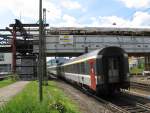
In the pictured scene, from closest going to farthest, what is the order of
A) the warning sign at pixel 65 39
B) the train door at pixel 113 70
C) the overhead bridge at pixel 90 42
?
the train door at pixel 113 70 → the warning sign at pixel 65 39 → the overhead bridge at pixel 90 42

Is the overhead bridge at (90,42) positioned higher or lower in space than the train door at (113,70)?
higher

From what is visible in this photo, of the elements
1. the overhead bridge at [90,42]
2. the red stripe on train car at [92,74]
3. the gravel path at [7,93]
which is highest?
the overhead bridge at [90,42]

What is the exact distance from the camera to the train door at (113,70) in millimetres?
23125

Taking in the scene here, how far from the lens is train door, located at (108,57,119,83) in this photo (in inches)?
910

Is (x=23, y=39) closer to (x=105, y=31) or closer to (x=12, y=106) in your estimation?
(x=105, y=31)

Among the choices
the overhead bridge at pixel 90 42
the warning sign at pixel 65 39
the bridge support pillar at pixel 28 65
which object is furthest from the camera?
the bridge support pillar at pixel 28 65

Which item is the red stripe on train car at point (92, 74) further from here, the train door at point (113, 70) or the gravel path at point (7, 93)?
the gravel path at point (7, 93)

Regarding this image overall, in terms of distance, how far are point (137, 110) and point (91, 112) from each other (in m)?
2.23

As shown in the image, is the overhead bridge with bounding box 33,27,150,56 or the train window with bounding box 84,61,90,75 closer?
Answer: the train window with bounding box 84,61,90,75

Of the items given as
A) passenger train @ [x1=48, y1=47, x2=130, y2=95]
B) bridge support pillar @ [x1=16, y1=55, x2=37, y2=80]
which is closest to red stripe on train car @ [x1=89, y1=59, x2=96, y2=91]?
passenger train @ [x1=48, y1=47, x2=130, y2=95]

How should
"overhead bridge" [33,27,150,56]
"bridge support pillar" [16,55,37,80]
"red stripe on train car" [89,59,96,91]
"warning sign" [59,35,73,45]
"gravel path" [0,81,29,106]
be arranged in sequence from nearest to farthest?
"gravel path" [0,81,29,106]
"red stripe on train car" [89,59,96,91]
"warning sign" [59,35,73,45]
"overhead bridge" [33,27,150,56]
"bridge support pillar" [16,55,37,80]

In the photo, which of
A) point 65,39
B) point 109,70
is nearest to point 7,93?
point 109,70

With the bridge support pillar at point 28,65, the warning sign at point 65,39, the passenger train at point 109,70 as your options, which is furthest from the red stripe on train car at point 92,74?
the bridge support pillar at point 28,65

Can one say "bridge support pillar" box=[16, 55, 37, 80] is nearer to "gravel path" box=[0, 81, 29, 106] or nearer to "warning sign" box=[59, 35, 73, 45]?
"warning sign" box=[59, 35, 73, 45]
